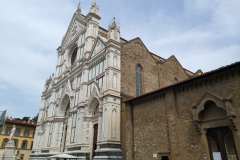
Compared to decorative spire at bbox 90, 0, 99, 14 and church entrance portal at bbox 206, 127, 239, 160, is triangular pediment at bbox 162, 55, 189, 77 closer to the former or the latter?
decorative spire at bbox 90, 0, 99, 14

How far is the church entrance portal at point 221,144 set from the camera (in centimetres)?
956

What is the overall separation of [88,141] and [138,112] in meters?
6.75

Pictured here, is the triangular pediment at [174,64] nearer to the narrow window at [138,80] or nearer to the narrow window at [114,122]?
the narrow window at [138,80]

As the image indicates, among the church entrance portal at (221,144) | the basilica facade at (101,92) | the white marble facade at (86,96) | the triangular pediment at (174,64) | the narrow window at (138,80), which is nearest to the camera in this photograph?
the church entrance portal at (221,144)

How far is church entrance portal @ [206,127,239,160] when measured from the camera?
31.4 feet

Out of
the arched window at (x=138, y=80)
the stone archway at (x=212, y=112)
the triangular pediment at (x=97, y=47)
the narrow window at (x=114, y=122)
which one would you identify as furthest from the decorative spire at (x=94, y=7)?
the stone archway at (x=212, y=112)

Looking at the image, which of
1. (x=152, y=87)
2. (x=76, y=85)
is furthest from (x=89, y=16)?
(x=152, y=87)

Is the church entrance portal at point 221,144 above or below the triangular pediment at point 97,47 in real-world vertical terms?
below

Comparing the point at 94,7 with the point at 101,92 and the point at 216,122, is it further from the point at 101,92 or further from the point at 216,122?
the point at 216,122

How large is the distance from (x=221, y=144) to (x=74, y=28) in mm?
25824

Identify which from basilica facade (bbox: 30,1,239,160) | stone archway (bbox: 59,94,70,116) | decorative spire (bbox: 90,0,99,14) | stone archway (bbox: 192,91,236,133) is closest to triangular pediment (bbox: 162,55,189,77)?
basilica facade (bbox: 30,1,239,160)

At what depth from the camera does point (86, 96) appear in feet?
66.9

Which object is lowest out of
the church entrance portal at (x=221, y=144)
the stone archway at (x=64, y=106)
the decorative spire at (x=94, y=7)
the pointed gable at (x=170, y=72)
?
the church entrance portal at (x=221, y=144)

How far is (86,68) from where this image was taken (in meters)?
21.6
